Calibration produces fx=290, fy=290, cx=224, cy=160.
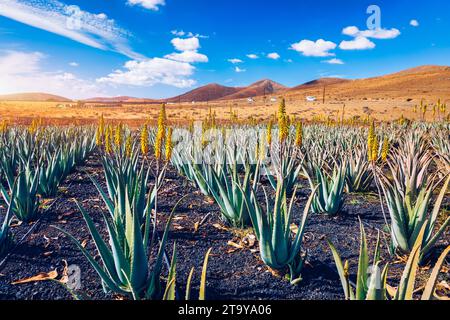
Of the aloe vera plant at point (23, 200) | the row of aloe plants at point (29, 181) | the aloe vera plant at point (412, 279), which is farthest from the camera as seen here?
the aloe vera plant at point (23, 200)

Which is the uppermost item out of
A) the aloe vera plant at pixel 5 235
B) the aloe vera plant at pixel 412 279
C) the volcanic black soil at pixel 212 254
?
the aloe vera plant at pixel 412 279

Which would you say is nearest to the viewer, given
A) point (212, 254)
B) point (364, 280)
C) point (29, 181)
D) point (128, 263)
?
point (364, 280)

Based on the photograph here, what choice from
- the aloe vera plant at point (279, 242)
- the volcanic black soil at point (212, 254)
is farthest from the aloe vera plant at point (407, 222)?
the aloe vera plant at point (279, 242)

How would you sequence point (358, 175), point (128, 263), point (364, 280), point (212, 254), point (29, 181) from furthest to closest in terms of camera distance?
point (358, 175) < point (29, 181) < point (212, 254) < point (128, 263) < point (364, 280)

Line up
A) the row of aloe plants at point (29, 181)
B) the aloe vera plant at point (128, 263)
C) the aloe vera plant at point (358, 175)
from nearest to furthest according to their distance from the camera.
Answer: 1. the aloe vera plant at point (128, 263)
2. the row of aloe plants at point (29, 181)
3. the aloe vera plant at point (358, 175)

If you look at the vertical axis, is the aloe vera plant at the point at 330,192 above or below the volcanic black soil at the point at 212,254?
above

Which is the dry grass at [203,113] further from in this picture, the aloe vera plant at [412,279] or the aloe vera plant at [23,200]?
the aloe vera plant at [412,279]

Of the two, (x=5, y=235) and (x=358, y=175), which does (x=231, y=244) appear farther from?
(x=358, y=175)

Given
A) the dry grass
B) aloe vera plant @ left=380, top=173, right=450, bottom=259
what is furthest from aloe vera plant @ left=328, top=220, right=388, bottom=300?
the dry grass

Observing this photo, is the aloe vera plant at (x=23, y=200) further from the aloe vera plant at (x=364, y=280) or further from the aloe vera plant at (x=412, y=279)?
the aloe vera plant at (x=412, y=279)

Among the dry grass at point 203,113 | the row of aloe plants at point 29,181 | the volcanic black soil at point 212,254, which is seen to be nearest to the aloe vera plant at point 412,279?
the volcanic black soil at point 212,254

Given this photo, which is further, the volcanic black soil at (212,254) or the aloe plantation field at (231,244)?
the volcanic black soil at (212,254)

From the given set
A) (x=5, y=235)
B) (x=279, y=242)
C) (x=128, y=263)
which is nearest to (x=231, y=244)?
(x=279, y=242)

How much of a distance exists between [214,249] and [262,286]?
76cm
